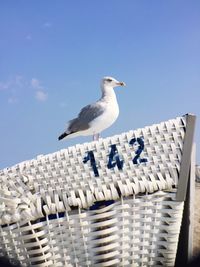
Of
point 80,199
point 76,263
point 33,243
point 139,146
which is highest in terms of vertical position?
point 139,146

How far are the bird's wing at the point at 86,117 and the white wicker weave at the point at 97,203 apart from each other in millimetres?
2445

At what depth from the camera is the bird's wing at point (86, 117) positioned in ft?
13.1

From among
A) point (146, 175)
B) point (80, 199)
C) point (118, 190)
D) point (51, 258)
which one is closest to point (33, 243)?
point (51, 258)

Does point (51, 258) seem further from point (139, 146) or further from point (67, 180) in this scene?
point (139, 146)

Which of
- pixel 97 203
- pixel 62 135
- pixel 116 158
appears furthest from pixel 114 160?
pixel 62 135

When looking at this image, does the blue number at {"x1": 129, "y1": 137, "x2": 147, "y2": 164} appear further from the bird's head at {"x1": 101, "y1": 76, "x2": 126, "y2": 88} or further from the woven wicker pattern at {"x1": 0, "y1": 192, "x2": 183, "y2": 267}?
the bird's head at {"x1": 101, "y1": 76, "x2": 126, "y2": 88}

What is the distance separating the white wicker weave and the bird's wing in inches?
96.3

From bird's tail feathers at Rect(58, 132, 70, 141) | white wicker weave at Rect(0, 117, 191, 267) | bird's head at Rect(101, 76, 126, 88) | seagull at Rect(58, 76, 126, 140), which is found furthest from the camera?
bird's head at Rect(101, 76, 126, 88)

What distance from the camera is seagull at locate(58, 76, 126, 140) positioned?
3.94m

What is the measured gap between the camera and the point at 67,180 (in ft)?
4.80

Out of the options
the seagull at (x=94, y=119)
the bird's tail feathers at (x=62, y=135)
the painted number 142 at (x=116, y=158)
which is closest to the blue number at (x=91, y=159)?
the painted number 142 at (x=116, y=158)

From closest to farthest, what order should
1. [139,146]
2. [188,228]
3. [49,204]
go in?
[49,204] < [139,146] < [188,228]

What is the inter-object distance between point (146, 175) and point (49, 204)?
33 centimetres

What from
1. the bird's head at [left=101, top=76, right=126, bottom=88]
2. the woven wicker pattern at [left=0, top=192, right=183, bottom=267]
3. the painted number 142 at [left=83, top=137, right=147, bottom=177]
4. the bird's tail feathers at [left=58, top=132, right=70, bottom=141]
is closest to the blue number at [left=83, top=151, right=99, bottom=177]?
the painted number 142 at [left=83, top=137, right=147, bottom=177]
